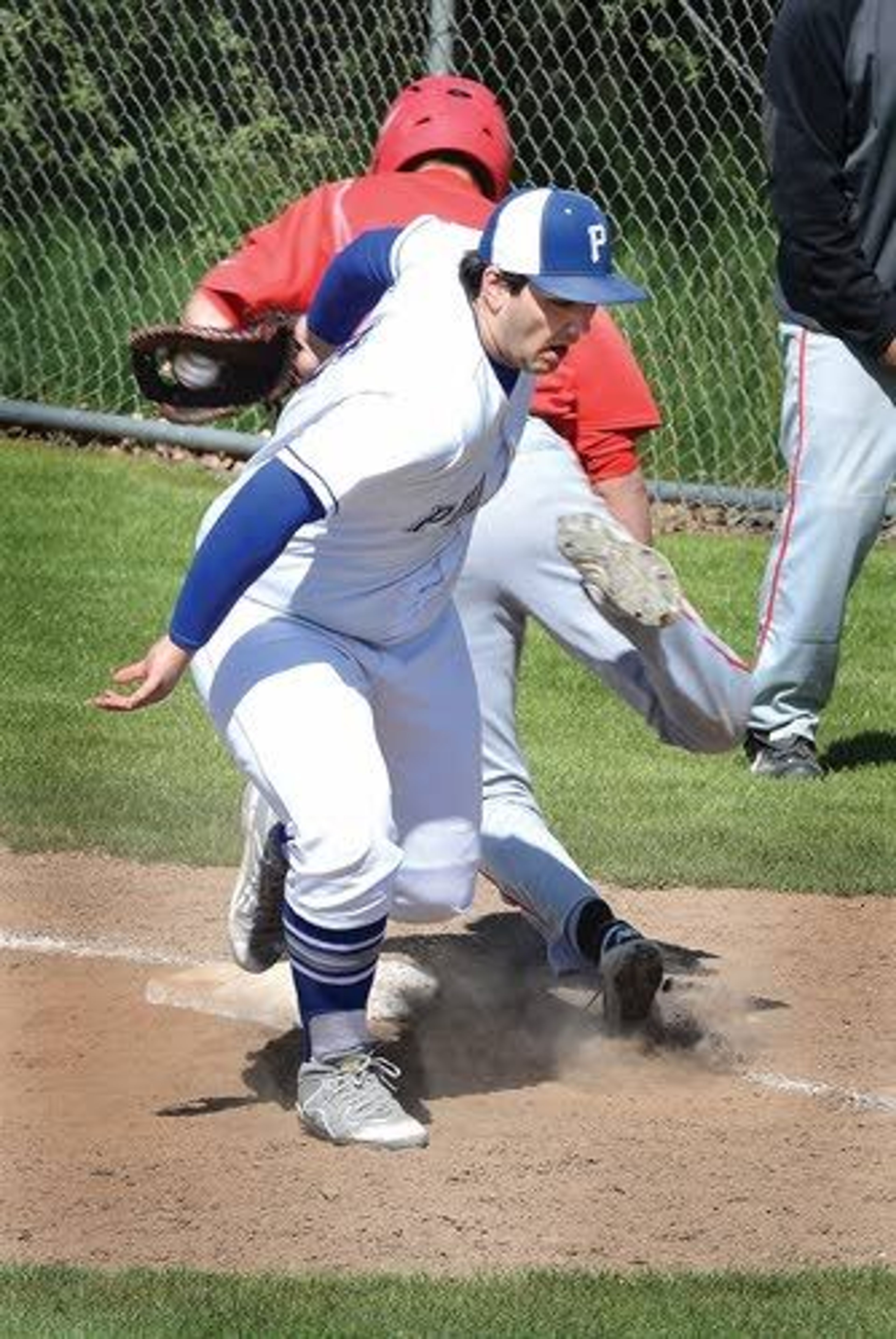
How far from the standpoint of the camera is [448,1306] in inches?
180

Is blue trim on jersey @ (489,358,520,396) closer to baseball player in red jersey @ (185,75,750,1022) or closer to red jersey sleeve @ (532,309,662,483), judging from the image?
baseball player in red jersey @ (185,75,750,1022)

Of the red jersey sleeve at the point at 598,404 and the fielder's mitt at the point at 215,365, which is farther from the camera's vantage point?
the red jersey sleeve at the point at 598,404

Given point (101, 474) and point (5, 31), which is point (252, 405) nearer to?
point (101, 474)

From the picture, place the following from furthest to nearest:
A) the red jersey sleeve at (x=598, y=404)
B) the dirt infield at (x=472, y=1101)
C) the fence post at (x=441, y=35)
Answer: the fence post at (x=441, y=35), the red jersey sleeve at (x=598, y=404), the dirt infield at (x=472, y=1101)

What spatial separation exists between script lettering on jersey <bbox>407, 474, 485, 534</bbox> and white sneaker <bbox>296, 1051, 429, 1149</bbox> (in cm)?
92

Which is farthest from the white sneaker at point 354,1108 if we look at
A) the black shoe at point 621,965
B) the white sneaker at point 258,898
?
the black shoe at point 621,965

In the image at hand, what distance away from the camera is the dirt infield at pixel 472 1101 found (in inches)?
197

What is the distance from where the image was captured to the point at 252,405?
6.29 meters

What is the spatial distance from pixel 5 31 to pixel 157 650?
767 cm

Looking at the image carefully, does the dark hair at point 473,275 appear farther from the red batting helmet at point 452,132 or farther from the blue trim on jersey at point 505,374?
the red batting helmet at point 452,132

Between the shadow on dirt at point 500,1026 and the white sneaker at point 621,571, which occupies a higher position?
the white sneaker at point 621,571

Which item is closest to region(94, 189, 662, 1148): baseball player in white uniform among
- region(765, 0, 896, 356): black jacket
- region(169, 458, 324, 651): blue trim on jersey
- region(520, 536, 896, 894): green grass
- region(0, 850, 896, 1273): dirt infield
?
region(169, 458, 324, 651): blue trim on jersey

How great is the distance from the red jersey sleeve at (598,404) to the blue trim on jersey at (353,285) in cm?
66

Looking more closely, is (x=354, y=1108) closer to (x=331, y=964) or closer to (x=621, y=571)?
(x=331, y=964)
